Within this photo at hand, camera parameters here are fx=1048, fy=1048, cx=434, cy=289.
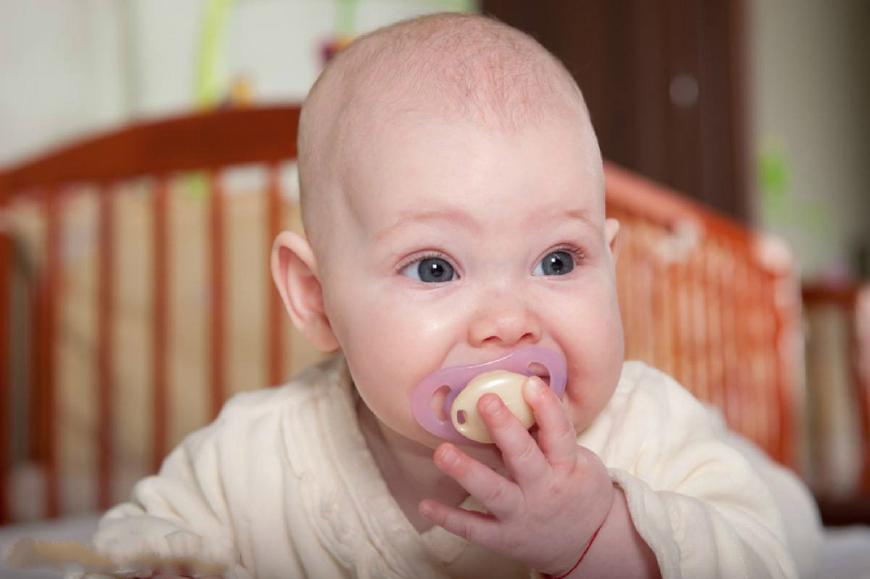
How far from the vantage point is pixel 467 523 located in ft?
2.06

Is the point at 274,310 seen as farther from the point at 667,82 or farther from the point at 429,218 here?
the point at 667,82

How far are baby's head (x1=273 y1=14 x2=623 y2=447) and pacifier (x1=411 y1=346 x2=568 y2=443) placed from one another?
13mm

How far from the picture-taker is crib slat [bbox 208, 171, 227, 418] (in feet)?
5.46

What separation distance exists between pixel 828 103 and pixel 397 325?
4812mm

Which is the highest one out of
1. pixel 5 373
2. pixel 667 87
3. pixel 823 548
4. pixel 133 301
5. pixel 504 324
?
pixel 504 324

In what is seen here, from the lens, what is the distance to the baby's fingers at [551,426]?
61 centimetres

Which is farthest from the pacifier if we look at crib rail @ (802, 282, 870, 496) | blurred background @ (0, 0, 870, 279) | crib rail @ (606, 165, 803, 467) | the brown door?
crib rail @ (802, 282, 870, 496)

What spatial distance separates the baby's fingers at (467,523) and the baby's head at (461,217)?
0.08 meters

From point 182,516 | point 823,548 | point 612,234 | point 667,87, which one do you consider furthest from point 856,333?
point 182,516

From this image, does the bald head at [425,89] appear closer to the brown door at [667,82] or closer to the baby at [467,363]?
the baby at [467,363]

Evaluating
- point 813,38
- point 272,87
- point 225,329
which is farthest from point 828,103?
point 225,329

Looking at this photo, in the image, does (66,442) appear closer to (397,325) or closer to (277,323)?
(277,323)

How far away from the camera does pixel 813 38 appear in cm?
495

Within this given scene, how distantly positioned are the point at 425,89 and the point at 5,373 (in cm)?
142
